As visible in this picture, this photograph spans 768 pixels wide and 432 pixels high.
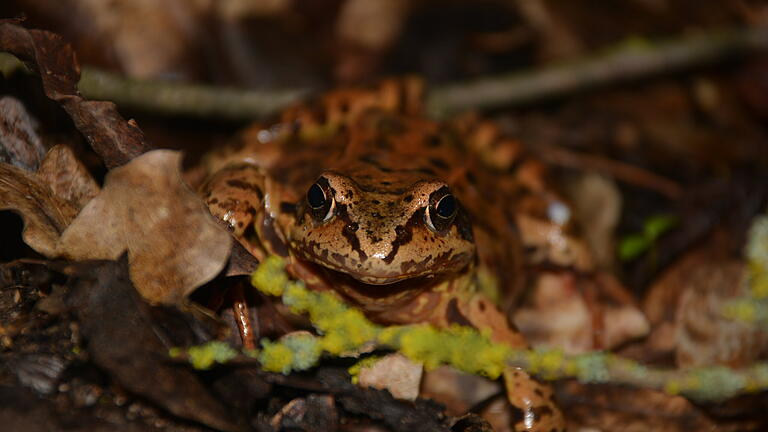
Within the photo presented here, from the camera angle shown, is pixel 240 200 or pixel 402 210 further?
pixel 240 200

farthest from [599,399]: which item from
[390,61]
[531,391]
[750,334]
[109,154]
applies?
[390,61]

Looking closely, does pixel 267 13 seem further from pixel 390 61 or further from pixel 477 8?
pixel 477 8

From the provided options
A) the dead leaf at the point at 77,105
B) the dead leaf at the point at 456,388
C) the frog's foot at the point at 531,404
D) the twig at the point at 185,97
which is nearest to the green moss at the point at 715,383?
the frog's foot at the point at 531,404

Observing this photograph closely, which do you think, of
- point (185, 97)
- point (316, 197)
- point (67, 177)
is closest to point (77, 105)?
point (67, 177)

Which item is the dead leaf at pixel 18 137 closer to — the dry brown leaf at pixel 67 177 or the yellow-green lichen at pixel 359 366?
the dry brown leaf at pixel 67 177

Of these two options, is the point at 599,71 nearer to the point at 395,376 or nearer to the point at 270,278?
the point at 395,376

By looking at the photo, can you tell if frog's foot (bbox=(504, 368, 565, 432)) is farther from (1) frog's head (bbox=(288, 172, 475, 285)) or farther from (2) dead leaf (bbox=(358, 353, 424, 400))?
(2) dead leaf (bbox=(358, 353, 424, 400))

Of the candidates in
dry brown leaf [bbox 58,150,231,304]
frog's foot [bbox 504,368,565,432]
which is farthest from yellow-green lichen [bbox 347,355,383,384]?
frog's foot [bbox 504,368,565,432]
